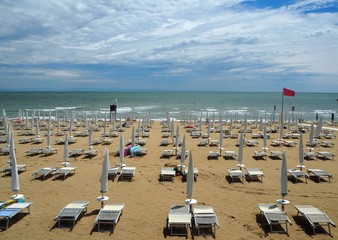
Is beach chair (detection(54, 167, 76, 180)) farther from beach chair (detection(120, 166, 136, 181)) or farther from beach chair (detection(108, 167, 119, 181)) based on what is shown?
beach chair (detection(120, 166, 136, 181))

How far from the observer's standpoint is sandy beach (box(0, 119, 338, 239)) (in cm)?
675

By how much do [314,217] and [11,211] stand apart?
328 inches

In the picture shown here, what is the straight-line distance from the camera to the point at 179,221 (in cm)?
666

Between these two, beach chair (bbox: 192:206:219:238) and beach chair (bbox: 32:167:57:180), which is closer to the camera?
beach chair (bbox: 192:206:219:238)

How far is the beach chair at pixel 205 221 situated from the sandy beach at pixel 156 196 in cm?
18

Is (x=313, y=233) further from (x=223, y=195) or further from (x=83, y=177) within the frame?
(x=83, y=177)

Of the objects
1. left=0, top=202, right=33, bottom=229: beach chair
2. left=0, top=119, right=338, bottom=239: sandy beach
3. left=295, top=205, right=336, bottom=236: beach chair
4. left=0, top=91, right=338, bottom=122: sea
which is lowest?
left=0, top=119, right=338, bottom=239: sandy beach

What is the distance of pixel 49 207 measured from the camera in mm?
8102

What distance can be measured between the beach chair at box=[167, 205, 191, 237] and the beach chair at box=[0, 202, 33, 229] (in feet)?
13.9

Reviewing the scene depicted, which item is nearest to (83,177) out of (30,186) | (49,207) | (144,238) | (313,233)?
→ (30,186)

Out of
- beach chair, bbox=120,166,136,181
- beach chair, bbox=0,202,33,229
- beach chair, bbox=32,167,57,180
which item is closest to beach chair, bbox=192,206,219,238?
beach chair, bbox=120,166,136,181

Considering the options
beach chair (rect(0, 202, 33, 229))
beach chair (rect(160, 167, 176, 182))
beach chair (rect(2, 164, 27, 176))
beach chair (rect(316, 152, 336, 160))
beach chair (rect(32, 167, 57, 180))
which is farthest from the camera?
beach chair (rect(316, 152, 336, 160))

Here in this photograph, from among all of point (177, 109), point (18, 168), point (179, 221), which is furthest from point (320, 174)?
point (177, 109)

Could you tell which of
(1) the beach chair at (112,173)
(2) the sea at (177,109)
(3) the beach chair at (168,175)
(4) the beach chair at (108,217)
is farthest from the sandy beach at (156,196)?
(2) the sea at (177,109)
